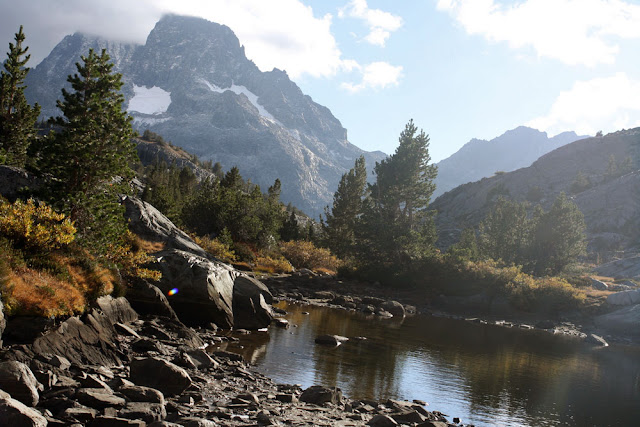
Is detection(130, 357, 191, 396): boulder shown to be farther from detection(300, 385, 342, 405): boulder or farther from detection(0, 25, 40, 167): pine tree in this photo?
detection(0, 25, 40, 167): pine tree

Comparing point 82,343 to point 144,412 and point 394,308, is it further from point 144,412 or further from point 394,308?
point 394,308

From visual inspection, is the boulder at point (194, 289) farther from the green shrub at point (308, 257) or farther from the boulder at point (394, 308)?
the green shrub at point (308, 257)

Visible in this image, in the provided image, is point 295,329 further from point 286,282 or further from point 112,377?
point 286,282

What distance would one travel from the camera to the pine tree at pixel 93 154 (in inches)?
823

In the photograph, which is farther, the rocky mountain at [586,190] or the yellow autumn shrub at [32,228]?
the rocky mountain at [586,190]

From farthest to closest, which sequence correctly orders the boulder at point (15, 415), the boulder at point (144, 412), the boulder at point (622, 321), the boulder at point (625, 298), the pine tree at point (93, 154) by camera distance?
the boulder at point (625, 298) < the boulder at point (622, 321) < the pine tree at point (93, 154) < the boulder at point (144, 412) < the boulder at point (15, 415)

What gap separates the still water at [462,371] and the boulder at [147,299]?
14.2 ft

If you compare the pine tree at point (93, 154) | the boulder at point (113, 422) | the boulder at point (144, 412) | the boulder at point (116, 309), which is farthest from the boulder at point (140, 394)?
the pine tree at point (93, 154)

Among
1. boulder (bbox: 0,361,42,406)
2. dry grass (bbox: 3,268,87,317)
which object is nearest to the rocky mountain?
dry grass (bbox: 3,268,87,317)

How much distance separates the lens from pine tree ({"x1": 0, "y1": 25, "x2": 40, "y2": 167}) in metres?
37.5

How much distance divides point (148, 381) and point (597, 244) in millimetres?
109152

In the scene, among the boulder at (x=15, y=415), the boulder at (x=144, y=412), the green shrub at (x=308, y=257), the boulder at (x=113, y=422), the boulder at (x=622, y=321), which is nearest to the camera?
the boulder at (x=15, y=415)

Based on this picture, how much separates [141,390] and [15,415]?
133 inches

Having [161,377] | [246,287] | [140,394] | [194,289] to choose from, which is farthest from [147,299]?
[140,394]
